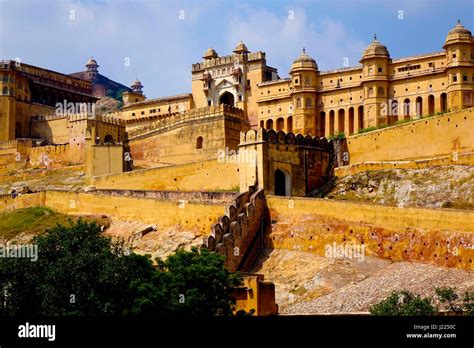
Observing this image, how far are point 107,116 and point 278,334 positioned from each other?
2064 inches

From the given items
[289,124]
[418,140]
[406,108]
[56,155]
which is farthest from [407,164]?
[56,155]

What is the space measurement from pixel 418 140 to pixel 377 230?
11545 mm

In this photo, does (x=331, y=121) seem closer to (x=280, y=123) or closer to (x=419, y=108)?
(x=280, y=123)

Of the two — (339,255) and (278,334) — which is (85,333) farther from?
(339,255)

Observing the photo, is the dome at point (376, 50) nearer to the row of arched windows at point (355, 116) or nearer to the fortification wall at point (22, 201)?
the row of arched windows at point (355, 116)

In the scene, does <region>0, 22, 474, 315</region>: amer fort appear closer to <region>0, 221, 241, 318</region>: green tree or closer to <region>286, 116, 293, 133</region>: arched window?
<region>286, 116, 293, 133</region>: arched window

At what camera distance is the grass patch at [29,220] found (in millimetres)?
49781

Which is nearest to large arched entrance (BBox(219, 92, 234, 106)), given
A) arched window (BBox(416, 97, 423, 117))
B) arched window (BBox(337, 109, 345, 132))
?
arched window (BBox(337, 109, 345, 132))

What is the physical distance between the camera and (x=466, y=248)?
115ft

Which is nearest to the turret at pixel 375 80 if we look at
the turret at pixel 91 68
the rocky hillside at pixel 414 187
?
the rocky hillside at pixel 414 187

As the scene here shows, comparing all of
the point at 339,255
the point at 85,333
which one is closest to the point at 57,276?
the point at 85,333

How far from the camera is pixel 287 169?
46.7 meters

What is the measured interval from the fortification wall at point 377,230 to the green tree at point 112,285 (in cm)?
774

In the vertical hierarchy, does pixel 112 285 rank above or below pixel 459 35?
below
